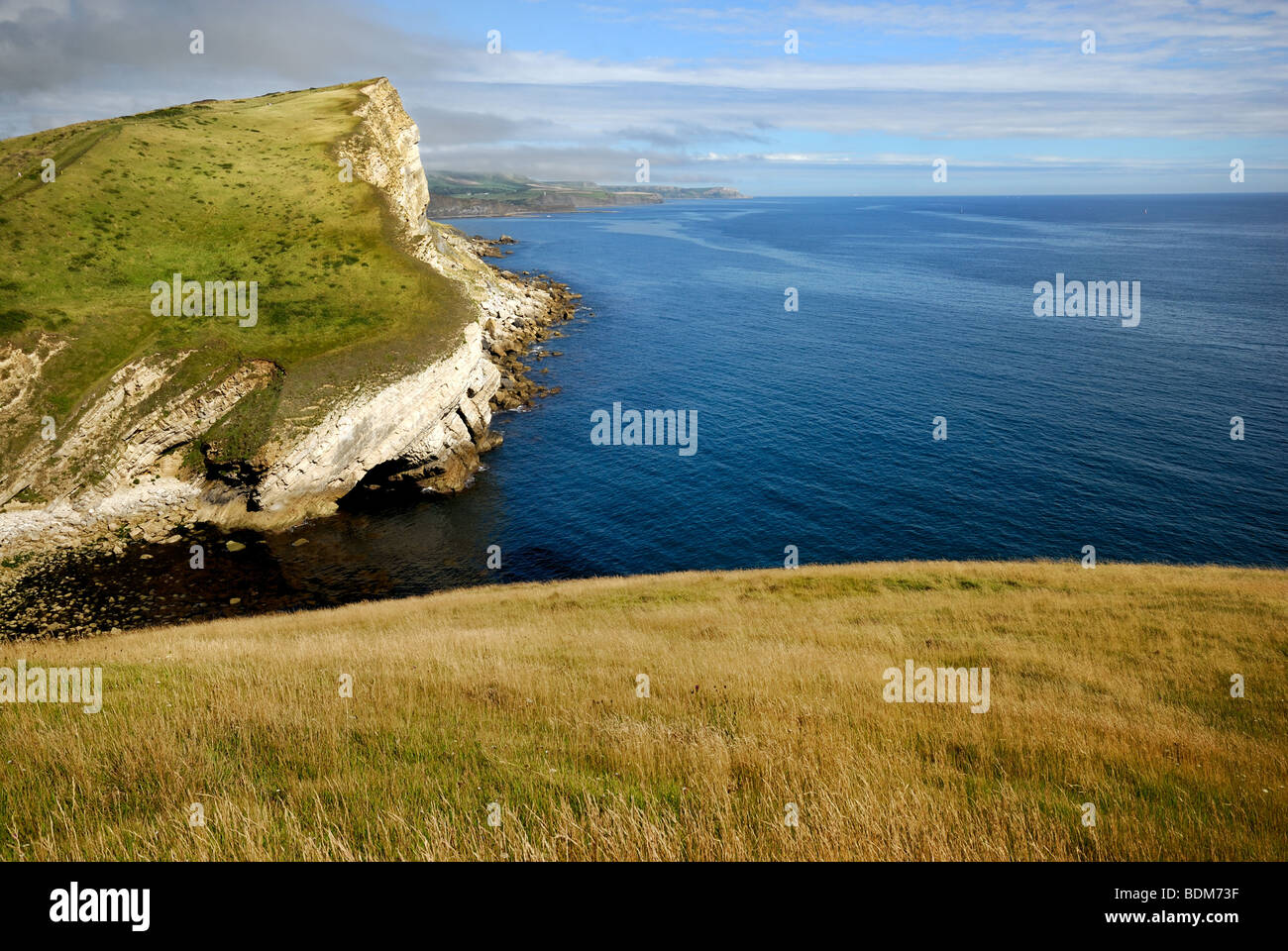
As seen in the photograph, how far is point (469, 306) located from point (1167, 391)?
209 ft

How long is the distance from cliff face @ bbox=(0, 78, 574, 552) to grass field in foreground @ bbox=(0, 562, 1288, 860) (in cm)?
2465

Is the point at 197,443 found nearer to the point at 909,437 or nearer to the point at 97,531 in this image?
the point at 97,531

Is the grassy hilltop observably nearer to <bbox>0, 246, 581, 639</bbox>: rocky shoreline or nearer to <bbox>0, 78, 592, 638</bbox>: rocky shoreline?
<bbox>0, 78, 592, 638</bbox>: rocky shoreline

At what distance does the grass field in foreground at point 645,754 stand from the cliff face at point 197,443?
24.7 metres

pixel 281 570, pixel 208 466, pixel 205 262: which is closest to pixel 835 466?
pixel 281 570

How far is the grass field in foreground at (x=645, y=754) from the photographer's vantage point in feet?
20.1

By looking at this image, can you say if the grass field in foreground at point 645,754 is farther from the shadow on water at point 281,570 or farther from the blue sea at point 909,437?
the blue sea at point 909,437

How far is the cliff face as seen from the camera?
37688mm

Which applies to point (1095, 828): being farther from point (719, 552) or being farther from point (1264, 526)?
point (1264, 526)

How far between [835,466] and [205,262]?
2098 inches

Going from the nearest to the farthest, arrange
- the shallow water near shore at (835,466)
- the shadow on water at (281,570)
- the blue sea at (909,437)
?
the shadow on water at (281,570) < the shallow water near shore at (835,466) < the blue sea at (909,437)

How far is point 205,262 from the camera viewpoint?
5366cm

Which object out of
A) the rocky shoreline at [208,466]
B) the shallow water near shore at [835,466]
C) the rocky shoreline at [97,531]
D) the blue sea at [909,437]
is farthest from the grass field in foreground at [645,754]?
the rocky shoreline at [208,466]

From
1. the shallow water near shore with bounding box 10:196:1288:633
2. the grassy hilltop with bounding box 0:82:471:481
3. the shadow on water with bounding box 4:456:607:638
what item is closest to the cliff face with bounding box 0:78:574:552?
the grassy hilltop with bounding box 0:82:471:481
